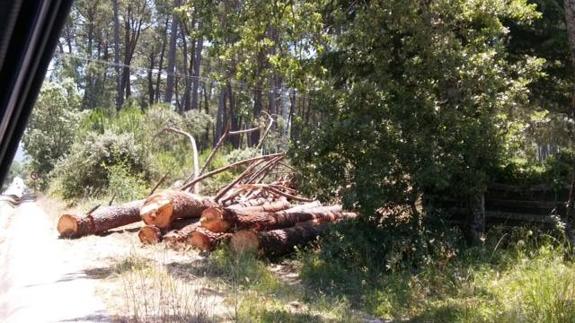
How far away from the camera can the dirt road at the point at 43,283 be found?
7.77 m

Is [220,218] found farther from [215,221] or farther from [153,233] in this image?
[153,233]

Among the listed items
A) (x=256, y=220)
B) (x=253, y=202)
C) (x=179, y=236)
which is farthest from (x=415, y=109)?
(x=253, y=202)

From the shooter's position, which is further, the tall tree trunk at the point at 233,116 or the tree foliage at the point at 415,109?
the tall tree trunk at the point at 233,116

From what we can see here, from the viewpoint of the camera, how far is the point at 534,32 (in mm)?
15359

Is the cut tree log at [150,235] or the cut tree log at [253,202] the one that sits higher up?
the cut tree log at [253,202]

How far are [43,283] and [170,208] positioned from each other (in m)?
3.54

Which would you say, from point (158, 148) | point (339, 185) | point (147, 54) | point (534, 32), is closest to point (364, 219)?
point (339, 185)

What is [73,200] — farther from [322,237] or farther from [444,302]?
[444,302]

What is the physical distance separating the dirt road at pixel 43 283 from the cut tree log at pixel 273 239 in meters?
2.70

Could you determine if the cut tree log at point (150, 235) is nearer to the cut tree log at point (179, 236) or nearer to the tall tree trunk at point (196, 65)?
the cut tree log at point (179, 236)

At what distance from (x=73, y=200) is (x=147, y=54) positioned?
129 ft

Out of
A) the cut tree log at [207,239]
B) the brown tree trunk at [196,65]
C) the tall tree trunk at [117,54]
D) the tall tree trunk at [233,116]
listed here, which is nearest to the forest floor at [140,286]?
the cut tree log at [207,239]

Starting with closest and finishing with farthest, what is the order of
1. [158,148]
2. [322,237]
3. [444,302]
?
[444,302], [322,237], [158,148]

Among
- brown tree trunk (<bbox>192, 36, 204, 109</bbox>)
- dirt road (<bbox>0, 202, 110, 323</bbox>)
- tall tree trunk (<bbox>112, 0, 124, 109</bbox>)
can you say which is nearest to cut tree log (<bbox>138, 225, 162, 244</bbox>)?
dirt road (<bbox>0, 202, 110, 323</bbox>)
